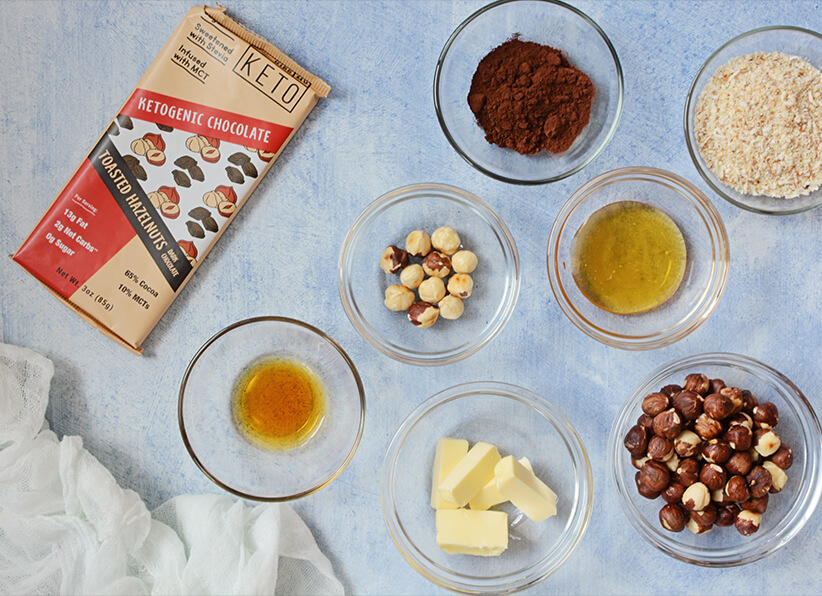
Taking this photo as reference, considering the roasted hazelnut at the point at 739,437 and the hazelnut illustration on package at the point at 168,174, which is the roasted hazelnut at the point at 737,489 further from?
the hazelnut illustration on package at the point at 168,174

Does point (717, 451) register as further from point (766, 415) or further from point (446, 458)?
point (446, 458)

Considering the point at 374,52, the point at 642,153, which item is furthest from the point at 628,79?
the point at 374,52

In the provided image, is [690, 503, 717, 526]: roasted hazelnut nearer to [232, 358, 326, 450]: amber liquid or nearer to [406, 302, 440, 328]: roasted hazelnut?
[406, 302, 440, 328]: roasted hazelnut

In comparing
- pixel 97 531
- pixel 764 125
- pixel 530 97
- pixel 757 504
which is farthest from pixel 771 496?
pixel 97 531

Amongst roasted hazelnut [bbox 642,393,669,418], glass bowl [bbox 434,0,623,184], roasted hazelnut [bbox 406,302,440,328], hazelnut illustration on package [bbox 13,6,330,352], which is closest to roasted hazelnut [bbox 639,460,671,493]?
roasted hazelnut [bbox 642,393,669,418]

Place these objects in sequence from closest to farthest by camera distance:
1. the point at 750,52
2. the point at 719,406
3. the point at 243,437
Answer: the point at 719,406
the point at 750,52
the point at 243,437

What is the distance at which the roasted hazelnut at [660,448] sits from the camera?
1.24 metres

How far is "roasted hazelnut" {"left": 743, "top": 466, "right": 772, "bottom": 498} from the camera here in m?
1.23

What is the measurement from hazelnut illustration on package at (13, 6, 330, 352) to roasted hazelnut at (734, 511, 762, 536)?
4.51ft

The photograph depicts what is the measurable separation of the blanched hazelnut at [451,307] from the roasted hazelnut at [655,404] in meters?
0.47

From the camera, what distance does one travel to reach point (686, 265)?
53.9 inches

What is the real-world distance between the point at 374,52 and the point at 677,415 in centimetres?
111

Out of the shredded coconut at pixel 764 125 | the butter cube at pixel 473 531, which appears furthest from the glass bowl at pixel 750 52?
the butter cube at pixel 473 531

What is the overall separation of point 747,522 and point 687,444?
0.22m
